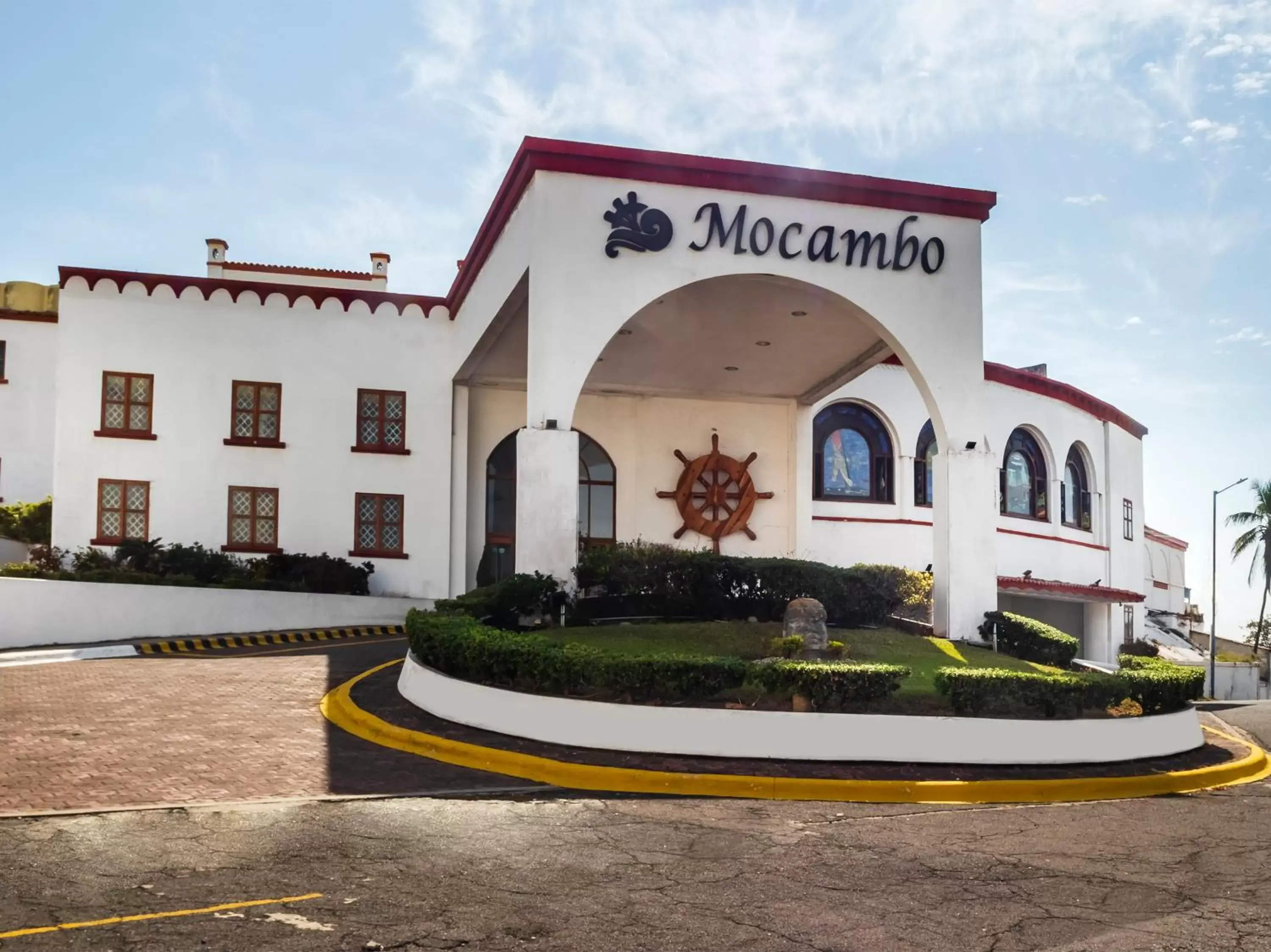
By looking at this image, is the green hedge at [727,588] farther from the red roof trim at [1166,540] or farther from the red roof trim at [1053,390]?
the red roof trim at [1166,540]

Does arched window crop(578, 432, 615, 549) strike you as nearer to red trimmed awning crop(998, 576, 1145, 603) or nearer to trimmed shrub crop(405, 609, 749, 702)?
red trimmed awning crop(998, 576, 1145, 603)

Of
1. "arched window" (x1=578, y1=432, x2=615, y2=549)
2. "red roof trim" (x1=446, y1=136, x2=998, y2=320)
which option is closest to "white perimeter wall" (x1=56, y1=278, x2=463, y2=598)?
"arched window" (x1=578, y1=432, x2=615, y2=549)

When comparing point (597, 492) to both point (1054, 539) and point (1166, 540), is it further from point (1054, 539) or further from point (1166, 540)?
point (1166, 540)

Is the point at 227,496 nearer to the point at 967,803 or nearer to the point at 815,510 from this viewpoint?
the point at 815,510

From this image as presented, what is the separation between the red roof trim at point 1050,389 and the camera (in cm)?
2736

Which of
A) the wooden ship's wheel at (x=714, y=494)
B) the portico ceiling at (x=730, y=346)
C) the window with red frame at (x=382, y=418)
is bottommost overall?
the wooden ship's wheel at (x=714, y=494)

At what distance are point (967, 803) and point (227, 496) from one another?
1697 cm

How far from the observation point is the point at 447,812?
8.20 m

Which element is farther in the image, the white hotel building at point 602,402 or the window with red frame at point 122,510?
the window with red frame at point 122,510

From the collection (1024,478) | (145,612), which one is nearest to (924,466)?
(1024,478)

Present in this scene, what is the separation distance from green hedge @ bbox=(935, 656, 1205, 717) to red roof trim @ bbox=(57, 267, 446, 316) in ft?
50.0

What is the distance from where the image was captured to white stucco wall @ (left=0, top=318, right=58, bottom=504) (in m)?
26.7

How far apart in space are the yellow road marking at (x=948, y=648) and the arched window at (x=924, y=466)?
10.6 meters

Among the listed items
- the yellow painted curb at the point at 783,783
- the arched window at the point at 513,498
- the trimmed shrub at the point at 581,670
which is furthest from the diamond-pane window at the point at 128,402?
the yellow painted curb at the point at 783,783
